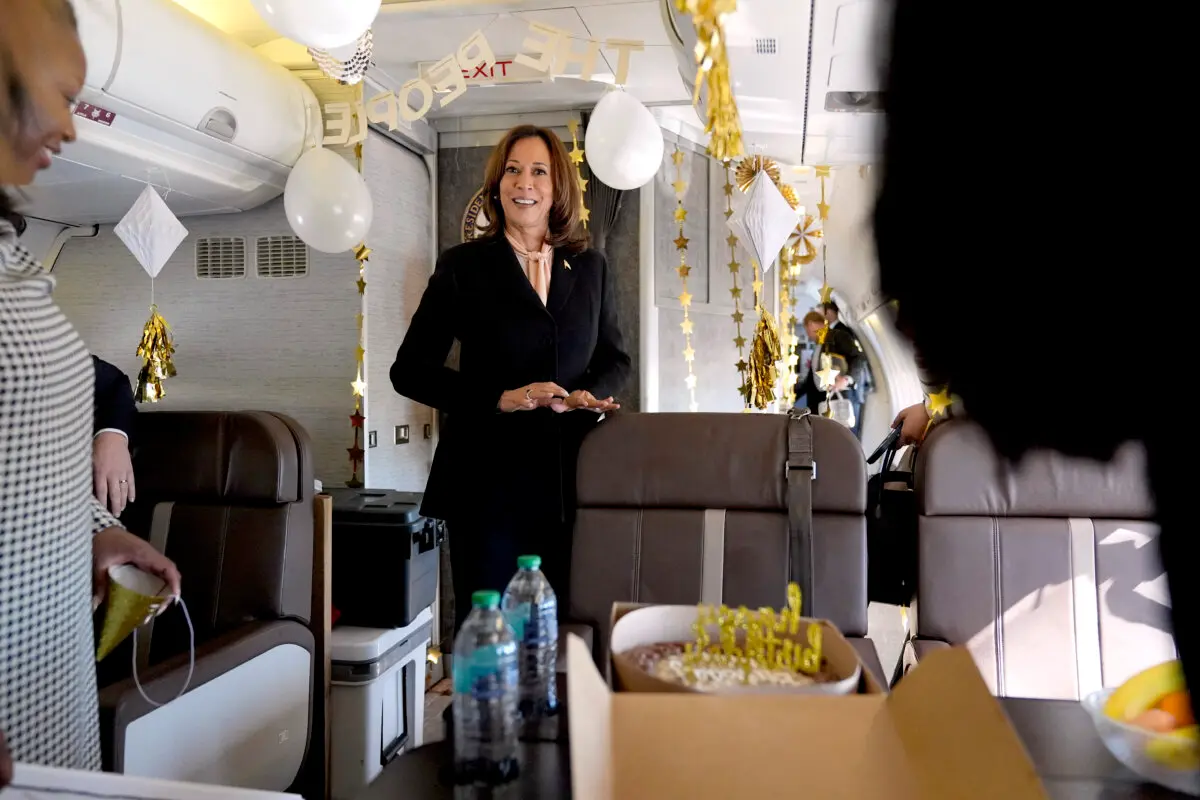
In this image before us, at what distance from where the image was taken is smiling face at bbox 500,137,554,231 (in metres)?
1.88

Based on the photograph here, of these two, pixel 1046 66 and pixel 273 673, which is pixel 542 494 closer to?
pixel 273 673

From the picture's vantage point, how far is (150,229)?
2.96 metres

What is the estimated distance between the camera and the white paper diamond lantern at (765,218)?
3234 mm

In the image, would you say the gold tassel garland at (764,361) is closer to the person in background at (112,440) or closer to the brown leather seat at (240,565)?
the brown leather seat at (240,565)

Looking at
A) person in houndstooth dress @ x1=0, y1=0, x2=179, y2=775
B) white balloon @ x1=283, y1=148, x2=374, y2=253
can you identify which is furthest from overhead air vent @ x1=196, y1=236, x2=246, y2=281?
person in houndstooth dress @ x1=0, y1=0, x2=179, y2=775

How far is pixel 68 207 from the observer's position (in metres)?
3.59

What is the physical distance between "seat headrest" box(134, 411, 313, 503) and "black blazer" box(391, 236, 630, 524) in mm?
377

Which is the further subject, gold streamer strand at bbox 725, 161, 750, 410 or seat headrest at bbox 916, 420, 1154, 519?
gold streamer strand at bbox 725, 161, 750, 410

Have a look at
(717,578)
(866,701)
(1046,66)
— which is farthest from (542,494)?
(1046,66)

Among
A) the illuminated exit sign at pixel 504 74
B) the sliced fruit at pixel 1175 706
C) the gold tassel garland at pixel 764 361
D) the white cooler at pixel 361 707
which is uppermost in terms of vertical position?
the illuminated exit sign at pixel 504 74

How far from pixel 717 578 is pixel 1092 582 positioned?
773mm

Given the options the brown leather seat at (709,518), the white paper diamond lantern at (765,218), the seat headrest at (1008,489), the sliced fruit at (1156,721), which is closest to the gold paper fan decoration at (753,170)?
the white paper diamond lantern at (765,218)

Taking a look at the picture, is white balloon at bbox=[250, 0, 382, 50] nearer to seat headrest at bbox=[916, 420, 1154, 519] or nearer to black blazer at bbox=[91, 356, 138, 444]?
black blazer at bbox=[91, 356, 138, 444]

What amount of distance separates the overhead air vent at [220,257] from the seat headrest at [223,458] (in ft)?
6.75
